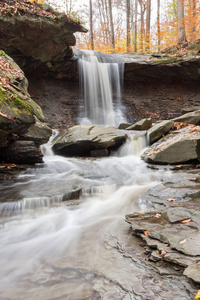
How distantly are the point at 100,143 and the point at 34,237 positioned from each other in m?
5.18

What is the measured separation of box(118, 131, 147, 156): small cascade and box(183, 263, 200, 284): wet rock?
6.84 meters

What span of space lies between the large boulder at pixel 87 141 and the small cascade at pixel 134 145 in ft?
0.90

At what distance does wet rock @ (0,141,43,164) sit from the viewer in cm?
649

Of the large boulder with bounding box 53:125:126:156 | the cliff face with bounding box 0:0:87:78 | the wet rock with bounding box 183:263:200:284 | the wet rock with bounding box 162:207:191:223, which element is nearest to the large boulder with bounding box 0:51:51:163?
the large boulder with bounding box 53:125:126:156

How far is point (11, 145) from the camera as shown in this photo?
21.3 feet

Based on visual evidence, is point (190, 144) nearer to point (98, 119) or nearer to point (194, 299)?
point (194, 299)

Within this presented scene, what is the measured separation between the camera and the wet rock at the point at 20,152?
6488 mm

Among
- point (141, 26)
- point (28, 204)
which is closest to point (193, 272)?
point (28, 204)

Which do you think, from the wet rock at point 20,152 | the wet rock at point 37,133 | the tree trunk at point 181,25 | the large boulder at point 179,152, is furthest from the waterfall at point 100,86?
the wet rock at point 20,152

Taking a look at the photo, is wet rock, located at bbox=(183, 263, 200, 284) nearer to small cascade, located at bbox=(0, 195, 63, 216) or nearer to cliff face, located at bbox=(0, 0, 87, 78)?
small cascade, located at bbox=(0, 195, 63, 216)

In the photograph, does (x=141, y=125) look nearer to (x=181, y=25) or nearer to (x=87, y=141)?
(x=87, y=141)

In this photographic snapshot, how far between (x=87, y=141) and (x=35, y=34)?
20.3 feet

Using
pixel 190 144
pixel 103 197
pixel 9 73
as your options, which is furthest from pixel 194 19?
pixel 103 197

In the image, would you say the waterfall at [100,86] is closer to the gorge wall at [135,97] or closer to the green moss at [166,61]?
the gorge wall at [135,97]
